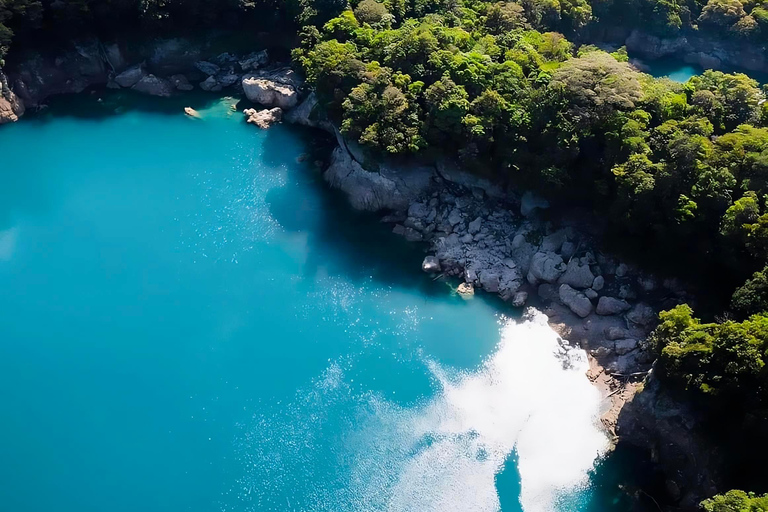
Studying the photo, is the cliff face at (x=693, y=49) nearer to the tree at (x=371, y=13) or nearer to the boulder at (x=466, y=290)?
the tree at (x=371, y=13)

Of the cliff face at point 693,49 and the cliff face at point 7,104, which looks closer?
the cliff face at point 7,104

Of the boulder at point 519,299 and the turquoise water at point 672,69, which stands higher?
the turquoise water at point 672,69

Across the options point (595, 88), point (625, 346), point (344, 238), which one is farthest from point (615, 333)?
point (344, 238)

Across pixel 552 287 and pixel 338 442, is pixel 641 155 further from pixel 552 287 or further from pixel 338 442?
pixel 338 442

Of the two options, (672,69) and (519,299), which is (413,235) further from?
(672,69)

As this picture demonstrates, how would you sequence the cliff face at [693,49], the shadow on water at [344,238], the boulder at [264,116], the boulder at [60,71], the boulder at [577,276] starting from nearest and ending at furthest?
the boulder at [577,276]
the shadow on water at [344,238]
the boulder at [264,116]
the boulder at [60,71]
the cliff face at [693,49]

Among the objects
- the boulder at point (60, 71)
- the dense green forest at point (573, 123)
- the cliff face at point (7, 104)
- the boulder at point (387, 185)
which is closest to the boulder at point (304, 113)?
the dense green forest at point (573, 123)

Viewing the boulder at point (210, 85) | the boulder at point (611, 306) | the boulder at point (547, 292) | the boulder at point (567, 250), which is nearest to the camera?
the boulder at point (611, 306)

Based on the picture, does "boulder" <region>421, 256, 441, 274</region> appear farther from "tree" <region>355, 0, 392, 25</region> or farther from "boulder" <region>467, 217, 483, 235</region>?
"tree" <region>355, 0, 392, 25</region>
